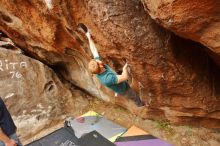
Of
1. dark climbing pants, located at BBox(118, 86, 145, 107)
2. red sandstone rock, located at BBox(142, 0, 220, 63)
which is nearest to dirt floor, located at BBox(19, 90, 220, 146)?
dark climbing pants, located at BBox(118, 86, 145, 107)

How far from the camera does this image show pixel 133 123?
6.79 meters

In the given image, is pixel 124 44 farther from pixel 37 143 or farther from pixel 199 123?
pixel 199 123

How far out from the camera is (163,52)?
14.9 ft

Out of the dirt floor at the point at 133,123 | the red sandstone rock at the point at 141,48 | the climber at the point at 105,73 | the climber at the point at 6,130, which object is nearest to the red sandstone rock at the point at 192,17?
the red sandstone rock at the point at 141,48

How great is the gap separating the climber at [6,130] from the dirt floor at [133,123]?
2.40 metres

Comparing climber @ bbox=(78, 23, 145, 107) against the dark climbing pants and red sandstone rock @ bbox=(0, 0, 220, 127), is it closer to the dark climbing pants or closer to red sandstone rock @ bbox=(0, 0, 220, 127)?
red sandstone rock @ bbox=(0, 0, 220, 127)

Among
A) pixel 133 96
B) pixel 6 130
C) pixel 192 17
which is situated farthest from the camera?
pixel 133 96

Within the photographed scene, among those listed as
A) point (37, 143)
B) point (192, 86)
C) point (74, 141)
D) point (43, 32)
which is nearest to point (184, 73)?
point (192, 86)

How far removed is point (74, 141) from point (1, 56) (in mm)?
4348

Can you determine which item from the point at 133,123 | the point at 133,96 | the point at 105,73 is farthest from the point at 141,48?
the point at 133,123

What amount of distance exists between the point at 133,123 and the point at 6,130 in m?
3.10

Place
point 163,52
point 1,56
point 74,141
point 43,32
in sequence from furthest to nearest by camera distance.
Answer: point 1,56 → point 43,32 → point 163,52 → point 74,141

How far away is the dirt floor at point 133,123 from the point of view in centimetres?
587

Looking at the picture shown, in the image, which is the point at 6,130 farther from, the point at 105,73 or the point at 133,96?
the point at 133,96
